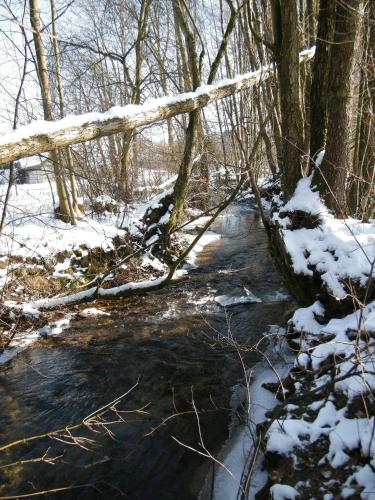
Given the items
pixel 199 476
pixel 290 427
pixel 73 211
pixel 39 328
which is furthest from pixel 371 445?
pixel 73 211

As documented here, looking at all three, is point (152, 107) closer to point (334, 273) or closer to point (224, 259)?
point (334, 273)

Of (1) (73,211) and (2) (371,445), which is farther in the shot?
(1) (73,211)

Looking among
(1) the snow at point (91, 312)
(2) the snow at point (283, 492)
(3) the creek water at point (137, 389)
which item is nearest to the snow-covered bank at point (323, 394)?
(2) the snow at point (283, 492)

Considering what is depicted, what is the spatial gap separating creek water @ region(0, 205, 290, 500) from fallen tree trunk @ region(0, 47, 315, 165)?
242 centimetres

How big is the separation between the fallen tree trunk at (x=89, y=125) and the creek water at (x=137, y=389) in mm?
2424

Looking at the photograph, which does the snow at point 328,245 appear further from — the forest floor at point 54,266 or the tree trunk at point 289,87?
the forest floor at point 54,266

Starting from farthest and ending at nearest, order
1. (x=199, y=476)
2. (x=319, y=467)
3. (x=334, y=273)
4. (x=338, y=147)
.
A: (x=338, y=147)
(x=334, y=273)
(x=199, y=476)
(x=319, y=467)

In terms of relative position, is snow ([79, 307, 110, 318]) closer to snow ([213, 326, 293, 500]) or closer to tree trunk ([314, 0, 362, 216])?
snow ([213, 326, 293, 500])

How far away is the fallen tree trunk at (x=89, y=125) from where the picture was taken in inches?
126

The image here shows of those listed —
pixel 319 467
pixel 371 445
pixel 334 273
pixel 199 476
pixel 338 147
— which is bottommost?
pixel 199 476

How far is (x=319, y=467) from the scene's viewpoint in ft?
8.73

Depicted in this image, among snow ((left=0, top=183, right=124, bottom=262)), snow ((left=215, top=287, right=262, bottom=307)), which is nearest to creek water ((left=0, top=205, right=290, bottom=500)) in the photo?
snow ((left=215, top=287, right=262, bottom=307))

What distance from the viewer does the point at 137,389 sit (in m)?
4.49

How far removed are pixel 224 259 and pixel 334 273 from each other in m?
5.68
